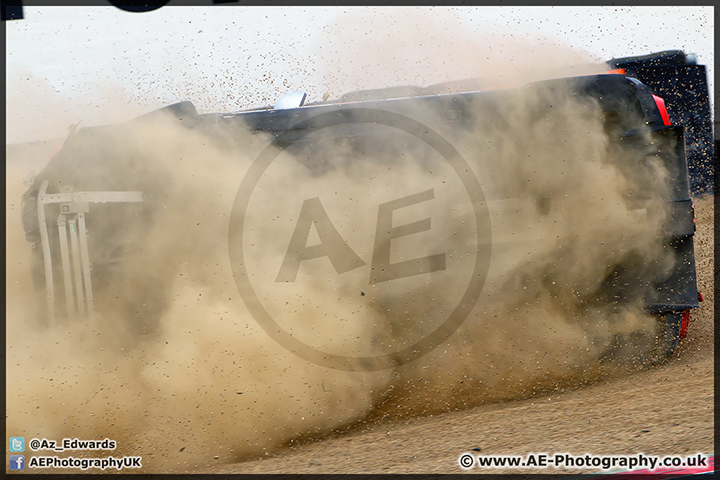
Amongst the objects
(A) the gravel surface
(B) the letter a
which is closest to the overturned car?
(B) the letter a

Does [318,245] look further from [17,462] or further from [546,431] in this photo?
[17,462]

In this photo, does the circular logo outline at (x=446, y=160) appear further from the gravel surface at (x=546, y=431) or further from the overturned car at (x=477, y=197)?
the gravel surface at (x=546, y=431)

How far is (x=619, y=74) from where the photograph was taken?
396 cm

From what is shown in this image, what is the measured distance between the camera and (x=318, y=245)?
396 centimetres

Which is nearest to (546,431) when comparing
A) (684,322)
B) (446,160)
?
(684,322)

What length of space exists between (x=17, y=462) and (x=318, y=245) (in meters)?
2.57

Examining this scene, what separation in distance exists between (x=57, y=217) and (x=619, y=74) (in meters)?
4.42

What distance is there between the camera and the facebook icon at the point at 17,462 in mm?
3434

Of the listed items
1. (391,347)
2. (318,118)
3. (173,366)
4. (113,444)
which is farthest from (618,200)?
(113,444)

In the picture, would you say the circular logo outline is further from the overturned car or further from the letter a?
the letter a

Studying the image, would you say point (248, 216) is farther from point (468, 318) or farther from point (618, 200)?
point (618, 200)

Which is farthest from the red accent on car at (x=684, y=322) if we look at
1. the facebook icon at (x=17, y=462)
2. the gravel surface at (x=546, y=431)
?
the facebook icon at (x=17, y=462)

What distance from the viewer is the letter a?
13.0ft

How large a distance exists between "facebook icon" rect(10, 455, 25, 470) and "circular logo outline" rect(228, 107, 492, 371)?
183 centimetres
